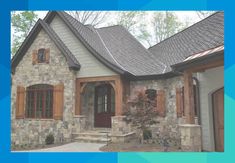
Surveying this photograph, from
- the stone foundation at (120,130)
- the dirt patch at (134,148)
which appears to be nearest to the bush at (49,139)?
the stone foundation at (120,130)

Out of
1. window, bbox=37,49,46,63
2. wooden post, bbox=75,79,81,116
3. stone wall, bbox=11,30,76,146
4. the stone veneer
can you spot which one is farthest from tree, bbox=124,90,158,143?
window, bbox=37,49,46,63

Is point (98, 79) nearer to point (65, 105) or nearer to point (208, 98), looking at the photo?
point (65, 105)

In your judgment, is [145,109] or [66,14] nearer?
[145,109]

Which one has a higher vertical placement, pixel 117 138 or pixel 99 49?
pixel 99 49

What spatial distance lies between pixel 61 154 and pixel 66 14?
5.79m

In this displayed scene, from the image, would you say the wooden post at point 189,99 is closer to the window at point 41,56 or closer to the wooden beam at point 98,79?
the wooden beam at point 98,79

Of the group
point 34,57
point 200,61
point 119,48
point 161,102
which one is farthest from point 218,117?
point 34,57

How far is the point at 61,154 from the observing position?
16.9 ft

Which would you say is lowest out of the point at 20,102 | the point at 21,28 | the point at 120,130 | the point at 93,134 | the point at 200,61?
the point at 93,134

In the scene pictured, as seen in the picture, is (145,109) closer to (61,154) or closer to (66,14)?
(61,154)

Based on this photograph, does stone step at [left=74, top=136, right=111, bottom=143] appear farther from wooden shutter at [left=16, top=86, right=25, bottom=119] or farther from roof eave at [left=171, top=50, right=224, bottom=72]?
roof eave at [left=171, top=50, right=224, bottom=72]

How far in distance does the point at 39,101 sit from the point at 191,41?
5436 millimetres

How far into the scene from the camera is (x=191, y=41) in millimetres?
9156
